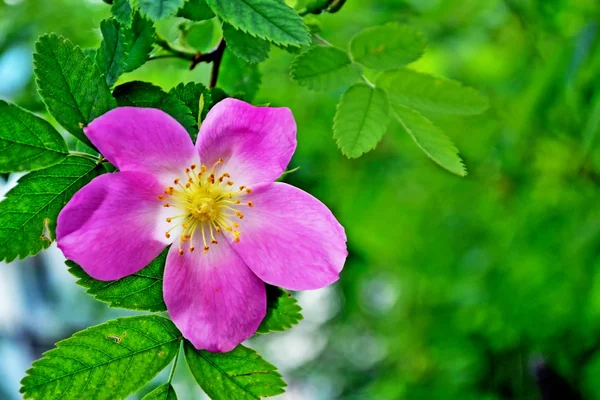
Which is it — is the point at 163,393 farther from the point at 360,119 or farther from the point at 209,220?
the point at 360,119

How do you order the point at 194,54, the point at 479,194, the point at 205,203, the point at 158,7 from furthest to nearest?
the point at 479,194, the point at 194,54, the point at 205,203, the point at 158,7

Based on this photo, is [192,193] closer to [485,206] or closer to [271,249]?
[271,249]

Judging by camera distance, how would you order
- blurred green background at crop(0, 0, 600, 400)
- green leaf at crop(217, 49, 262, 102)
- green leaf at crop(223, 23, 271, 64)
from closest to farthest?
green leaf at crop(223, 23, 271, 64) < green leaf at crop(217, 49, 262, 102) < blurred green background at crop(0, 0, 600, 400)

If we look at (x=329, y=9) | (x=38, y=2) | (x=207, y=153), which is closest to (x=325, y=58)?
(x=329, y=9)

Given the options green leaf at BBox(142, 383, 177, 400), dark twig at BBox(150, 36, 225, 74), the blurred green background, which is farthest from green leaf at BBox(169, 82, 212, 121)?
the blurred green background

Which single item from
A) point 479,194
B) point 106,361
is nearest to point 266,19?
point 106,361

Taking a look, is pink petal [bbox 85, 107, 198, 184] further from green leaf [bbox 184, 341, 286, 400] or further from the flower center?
green leaf [bbox 184, 341, 286, 400]
